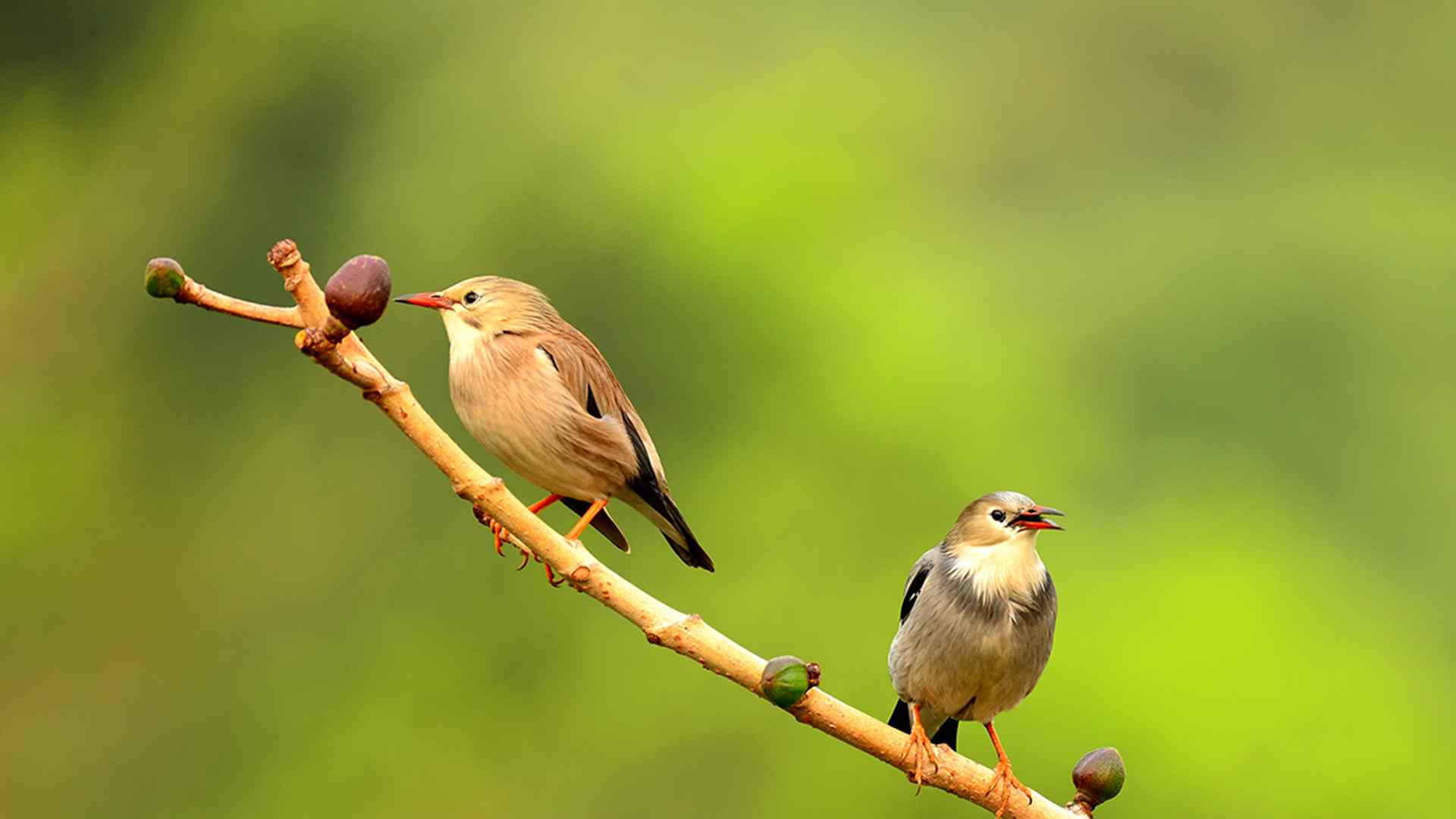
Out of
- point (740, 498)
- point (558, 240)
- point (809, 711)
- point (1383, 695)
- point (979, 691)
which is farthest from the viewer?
point (558, 240)

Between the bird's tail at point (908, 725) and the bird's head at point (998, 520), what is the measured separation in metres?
0.40

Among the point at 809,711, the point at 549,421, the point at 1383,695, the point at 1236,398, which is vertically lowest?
the point at 1383,695

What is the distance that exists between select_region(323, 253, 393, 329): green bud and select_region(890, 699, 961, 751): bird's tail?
4.31 ft

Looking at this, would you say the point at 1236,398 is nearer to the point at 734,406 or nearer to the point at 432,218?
the point at 734,406

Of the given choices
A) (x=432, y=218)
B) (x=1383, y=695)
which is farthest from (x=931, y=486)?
(x=432, y=218)

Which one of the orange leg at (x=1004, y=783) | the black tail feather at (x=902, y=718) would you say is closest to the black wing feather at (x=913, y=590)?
the black tail feather at (x=902, y=718)

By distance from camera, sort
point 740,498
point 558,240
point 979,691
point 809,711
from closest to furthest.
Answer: point 809,711 < point 979,691 < point 740,498 < point 558,240

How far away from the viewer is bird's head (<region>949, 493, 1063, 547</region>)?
1.62 m

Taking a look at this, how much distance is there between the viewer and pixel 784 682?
1148 mm

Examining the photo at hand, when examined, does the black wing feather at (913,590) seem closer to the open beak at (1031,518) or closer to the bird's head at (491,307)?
the open beak at (1031,518)

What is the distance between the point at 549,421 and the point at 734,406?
581cm

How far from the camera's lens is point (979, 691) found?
78.3 inches

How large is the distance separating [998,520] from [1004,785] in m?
0.34

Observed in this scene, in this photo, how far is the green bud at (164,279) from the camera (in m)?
1.03
